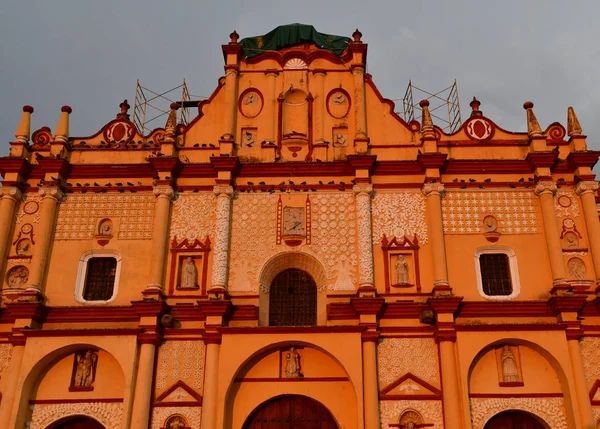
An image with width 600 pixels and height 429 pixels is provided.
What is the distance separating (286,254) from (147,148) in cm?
506

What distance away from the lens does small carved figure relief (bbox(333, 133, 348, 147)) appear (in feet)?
61.7

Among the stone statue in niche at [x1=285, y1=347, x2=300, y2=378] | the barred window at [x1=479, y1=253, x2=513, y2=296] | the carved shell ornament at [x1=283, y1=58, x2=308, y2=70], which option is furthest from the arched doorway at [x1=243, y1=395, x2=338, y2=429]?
the carved shell ornament at [x1=283, y1=58, x2=308, y2=70]

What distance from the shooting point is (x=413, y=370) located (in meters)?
15.8

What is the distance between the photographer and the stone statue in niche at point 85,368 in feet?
52.8

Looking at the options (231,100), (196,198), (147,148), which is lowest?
(196,198)

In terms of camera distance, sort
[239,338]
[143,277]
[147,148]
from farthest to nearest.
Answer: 1. [147,148]
2. [143,277]
3. [239,338]

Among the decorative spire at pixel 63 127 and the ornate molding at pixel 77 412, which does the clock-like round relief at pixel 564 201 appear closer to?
the ornate molding at pixel 77 412

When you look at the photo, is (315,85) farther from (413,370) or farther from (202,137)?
(413,370)

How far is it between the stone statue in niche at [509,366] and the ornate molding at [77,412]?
8959mm

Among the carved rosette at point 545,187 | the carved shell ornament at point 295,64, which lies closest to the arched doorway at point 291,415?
the carved rosette at point 545,187

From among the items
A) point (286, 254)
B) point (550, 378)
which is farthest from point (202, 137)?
point (550, 378)

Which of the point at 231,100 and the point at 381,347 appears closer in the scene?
the point at 381,347

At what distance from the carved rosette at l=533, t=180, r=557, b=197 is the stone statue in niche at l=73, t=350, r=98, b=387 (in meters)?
11.9

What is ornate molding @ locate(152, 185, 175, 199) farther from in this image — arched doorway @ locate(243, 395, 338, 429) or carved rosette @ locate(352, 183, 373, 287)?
arched doorway @ locate(243, 395, 338, 429)
